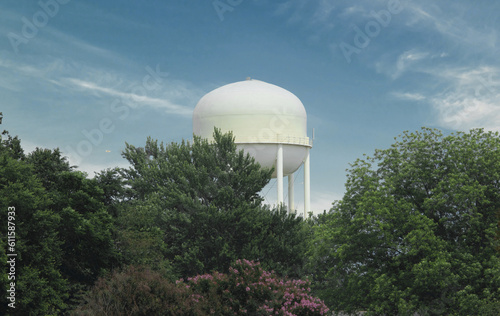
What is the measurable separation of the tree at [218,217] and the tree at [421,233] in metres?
4.44

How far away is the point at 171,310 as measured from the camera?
1927 centimetres

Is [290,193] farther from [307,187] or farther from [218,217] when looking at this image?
[218,217]

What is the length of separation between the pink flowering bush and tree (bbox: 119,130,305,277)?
31.6ft

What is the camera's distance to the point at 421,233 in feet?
88.6

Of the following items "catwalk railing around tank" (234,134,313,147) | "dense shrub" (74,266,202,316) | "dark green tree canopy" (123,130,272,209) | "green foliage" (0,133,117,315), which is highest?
"catwalk railing around tank" (234,134,313,147)

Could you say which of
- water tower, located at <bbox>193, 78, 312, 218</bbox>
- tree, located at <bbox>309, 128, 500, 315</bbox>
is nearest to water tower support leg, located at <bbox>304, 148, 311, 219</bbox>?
water tower, located at <bbox>193, 78, 312, 218</bbox>

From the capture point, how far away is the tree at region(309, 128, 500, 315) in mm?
27156

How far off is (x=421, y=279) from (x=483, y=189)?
4.52m

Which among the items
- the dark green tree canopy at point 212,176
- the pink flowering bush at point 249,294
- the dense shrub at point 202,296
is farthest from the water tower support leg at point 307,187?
the pink flowering bush at point 249,294

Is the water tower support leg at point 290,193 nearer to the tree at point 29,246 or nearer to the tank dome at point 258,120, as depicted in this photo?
the tank dome at point 258,120

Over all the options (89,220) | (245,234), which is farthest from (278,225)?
(89,220)

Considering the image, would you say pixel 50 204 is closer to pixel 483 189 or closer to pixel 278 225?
pixel 278 225

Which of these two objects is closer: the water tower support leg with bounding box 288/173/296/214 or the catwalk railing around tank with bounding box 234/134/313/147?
the catwalk railing around tank with bounding box 234/134/313/147

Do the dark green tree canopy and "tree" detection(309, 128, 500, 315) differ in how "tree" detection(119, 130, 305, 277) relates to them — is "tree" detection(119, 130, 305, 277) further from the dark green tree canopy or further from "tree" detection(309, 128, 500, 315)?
"tree" detection(309, 128, 500, 315)
